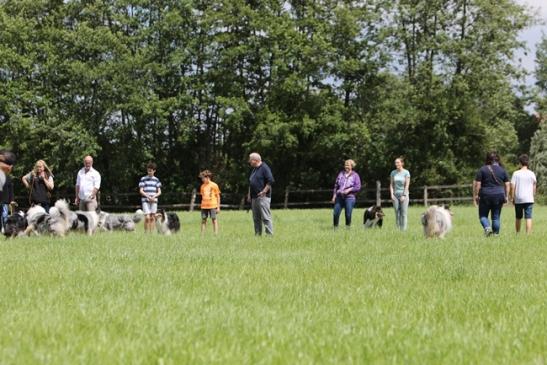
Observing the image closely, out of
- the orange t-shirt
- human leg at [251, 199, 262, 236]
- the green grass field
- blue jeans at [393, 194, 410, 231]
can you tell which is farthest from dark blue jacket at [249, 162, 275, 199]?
the green grass field

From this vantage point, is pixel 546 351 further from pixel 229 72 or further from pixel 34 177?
pixel 229 72

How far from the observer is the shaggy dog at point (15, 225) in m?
14.6

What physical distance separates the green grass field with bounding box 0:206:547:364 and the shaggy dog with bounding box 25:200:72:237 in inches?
167

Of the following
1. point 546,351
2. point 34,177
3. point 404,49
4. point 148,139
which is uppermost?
point 404,49

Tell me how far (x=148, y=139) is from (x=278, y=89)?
28.0 ft

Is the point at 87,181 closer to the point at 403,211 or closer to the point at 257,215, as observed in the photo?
the point at 257,215

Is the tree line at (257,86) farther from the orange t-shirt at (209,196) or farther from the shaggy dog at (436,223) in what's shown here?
the shaggy dog at (436,223)

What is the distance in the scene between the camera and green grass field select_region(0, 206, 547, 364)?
435cm

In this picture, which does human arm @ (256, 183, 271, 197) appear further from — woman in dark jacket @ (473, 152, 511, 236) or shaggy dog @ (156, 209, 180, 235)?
woman in dark jacket @ (473, 152, 511, 236)

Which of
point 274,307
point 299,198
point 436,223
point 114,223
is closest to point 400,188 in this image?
point 436,223

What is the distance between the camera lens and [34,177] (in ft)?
49.6

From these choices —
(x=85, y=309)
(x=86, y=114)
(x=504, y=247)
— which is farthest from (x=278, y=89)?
→ (x=85, y=309)

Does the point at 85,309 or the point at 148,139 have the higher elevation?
the point at 148,139

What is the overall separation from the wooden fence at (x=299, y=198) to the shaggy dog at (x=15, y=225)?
69.5 feet
